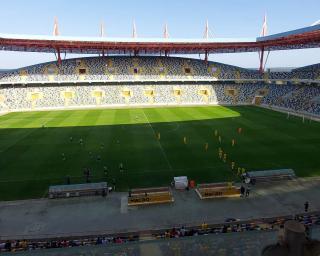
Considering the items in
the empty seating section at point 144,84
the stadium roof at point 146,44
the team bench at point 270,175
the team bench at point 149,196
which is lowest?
the team bench at point 149,196

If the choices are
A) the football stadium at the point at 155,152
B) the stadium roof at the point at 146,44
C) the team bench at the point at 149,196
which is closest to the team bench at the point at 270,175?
the football stadium at the point at 155,152

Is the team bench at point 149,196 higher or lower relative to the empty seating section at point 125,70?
lower

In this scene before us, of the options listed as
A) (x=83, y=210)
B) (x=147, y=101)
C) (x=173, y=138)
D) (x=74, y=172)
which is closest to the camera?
(x=83, y=210)

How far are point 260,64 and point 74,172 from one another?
5385cm

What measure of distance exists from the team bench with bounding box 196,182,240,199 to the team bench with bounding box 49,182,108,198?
246 inches

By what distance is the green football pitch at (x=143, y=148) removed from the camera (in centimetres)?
2356

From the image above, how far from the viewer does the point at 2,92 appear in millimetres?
57406

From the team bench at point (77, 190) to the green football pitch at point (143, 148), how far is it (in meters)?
1.29

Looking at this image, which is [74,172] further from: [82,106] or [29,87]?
[29,87]

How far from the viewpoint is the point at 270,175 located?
22406 millimetres

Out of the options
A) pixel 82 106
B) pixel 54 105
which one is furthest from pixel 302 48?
pixel 54 105

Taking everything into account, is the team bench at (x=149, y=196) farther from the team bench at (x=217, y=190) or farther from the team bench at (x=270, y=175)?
the team bench at (x=270, y=175)

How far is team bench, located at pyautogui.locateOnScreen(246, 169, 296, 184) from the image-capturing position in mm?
22094

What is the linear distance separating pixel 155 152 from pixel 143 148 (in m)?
1.79
